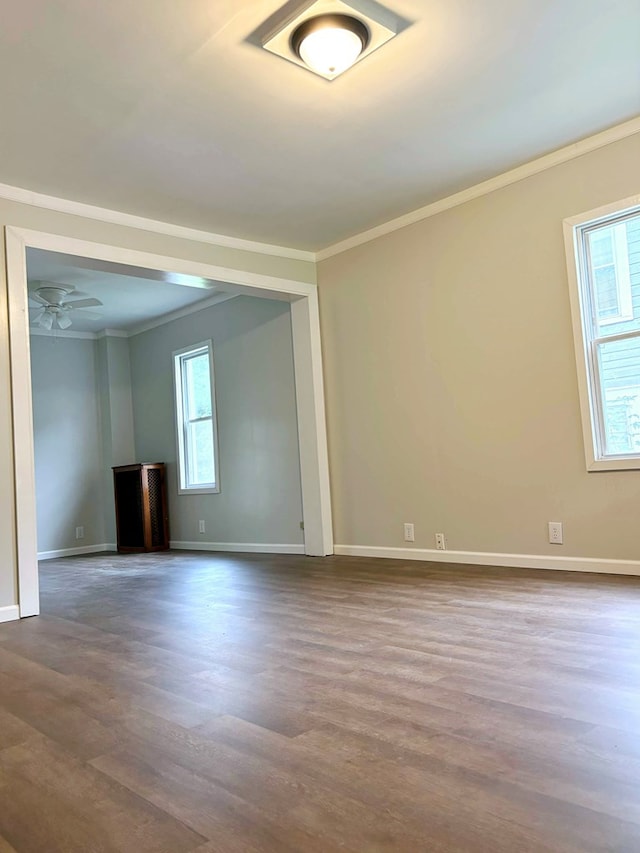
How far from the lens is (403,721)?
71.1 inches

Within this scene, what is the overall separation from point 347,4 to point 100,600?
342 cm

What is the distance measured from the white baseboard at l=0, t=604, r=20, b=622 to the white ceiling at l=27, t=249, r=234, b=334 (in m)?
2.12

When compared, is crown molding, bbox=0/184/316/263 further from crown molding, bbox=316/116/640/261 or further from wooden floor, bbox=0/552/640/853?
wooden floor, bbox=0/552/640/853

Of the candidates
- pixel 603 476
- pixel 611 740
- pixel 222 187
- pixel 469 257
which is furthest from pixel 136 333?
pixel 611 740

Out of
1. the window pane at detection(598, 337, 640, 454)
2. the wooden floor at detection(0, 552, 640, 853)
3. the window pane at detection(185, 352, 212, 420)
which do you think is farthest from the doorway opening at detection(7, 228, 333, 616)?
the window pane at detection(598, 337, 640, 454)

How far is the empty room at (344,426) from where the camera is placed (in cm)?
152

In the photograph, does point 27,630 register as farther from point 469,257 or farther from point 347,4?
point 469,257

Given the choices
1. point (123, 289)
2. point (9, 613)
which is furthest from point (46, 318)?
point (9, 613)

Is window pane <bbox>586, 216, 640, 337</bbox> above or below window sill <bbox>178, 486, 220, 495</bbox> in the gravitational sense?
above

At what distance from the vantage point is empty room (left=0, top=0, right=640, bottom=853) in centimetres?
152

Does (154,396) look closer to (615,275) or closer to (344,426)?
(344,426)

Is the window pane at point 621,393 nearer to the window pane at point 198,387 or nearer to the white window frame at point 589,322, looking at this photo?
the white window frame at point 589,322

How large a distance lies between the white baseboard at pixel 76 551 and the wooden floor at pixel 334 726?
13.3ft

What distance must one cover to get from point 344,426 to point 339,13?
125 inches
